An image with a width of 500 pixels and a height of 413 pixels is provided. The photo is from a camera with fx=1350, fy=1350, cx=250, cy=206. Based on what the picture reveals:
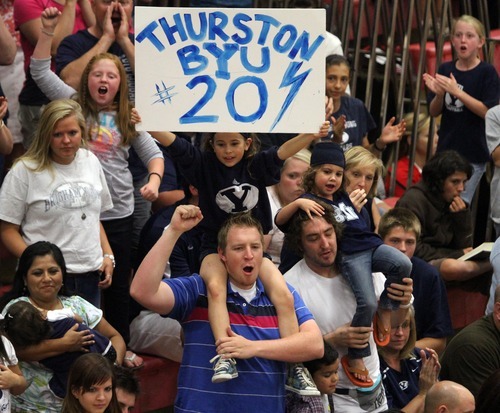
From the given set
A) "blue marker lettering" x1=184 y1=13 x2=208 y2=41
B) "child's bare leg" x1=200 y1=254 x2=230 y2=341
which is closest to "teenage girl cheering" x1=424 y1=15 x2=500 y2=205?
"blue marker lettering" x1=184 y1=13 x2=208 y2=41

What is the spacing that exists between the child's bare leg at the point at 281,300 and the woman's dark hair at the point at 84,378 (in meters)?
0.78

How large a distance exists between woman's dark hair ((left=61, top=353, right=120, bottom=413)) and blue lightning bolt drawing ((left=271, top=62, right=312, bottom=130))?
1360 mm

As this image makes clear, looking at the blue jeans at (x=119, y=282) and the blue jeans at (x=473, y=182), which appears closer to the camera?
the blue jeans at (x=119, y=282)

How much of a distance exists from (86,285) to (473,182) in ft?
11.1

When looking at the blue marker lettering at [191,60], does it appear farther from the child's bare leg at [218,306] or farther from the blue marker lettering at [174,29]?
the child's bare leg at [218,306]

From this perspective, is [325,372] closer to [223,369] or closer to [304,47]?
[223,369]

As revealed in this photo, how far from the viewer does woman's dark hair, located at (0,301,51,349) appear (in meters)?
6.17

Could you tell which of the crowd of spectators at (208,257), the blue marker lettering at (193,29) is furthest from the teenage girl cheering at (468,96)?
the blue marker lettering at (193,29)

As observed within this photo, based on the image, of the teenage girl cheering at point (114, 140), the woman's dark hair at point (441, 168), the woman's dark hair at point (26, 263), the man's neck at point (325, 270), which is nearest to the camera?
the woman's dark hair at point (26, 263)

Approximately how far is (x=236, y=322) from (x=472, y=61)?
4102mm

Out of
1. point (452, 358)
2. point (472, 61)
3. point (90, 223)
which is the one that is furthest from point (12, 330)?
point (472, 61)

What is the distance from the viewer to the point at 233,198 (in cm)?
650

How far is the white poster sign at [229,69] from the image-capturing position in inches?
242

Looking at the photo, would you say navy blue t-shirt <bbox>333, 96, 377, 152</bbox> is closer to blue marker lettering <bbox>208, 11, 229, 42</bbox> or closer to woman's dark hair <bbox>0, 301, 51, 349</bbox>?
blue marker lettering <bbox>208, 11, 229, 42</bbox>
